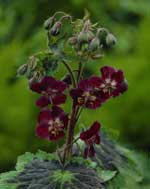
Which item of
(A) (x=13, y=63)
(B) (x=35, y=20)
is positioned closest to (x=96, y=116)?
(A) (x=13, y=63)

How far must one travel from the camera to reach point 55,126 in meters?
1.91

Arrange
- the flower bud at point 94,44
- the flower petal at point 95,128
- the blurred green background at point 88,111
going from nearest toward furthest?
the flower bud at point 94,44 → the flower petal at point 95,128 → the blurred green background at point 88,111

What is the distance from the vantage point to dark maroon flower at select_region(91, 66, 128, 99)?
1869mm

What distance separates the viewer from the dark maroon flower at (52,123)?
1.90 meters

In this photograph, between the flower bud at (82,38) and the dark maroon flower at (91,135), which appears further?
the dark maroon flower at (91,135)

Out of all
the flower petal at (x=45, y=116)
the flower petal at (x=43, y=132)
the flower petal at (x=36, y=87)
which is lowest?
the flower petal at (x=43, y=132)

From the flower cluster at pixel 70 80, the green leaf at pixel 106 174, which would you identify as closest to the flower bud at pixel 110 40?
the flower cluster at pixel 70 80

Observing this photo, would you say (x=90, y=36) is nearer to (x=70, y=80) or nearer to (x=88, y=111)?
(x=70, y=80)

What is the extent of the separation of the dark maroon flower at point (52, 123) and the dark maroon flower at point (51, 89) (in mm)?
23

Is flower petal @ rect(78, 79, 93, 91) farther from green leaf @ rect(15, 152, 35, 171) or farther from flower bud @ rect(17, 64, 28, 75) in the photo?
green leaf @ rect(15, 152, 35, 171)

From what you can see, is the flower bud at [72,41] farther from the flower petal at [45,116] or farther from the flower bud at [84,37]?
the flower petal at [45,116]

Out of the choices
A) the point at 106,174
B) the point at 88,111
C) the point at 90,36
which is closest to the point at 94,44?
the point at 90,36

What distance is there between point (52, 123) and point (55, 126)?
1cm

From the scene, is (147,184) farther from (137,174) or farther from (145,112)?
(137,174)
